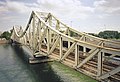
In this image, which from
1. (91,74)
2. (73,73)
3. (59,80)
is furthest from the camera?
(73,73)

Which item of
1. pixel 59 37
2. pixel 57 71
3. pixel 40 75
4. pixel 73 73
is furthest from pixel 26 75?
pixel 59 37

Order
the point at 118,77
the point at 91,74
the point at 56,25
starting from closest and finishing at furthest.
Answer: the point at 118,77, the point at 91,74, the point at 56,25

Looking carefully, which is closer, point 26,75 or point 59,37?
point 59,37

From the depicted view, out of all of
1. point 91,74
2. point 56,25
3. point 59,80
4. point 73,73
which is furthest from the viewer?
point 56,25

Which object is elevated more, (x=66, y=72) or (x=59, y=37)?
(x=59, y=37)

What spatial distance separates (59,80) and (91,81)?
3.76 metres

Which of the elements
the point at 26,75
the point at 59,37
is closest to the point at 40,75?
the point at 26,75

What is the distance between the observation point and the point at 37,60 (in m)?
32.7

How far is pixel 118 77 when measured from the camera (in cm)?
1245

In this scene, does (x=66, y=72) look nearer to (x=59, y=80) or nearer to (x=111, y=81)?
(x=59, y=80)

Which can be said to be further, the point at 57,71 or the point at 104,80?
the point at 57,71

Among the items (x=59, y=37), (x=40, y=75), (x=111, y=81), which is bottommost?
(x=40, y=75)

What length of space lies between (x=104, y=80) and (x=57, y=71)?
44.9ft

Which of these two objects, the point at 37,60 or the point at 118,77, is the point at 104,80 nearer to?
the point at 118,77
